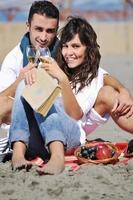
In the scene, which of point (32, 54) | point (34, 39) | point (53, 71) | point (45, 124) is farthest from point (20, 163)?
point (34, 39)

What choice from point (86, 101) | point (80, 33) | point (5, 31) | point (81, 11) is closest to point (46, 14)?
point (80, 33)

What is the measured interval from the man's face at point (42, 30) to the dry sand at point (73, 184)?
1281mm

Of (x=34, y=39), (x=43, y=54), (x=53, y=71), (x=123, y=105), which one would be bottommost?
(x=123, y=105)

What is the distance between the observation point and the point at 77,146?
4.37 metres

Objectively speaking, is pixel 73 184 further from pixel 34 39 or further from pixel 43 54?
pixel 34 39

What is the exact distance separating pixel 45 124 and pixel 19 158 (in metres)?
0.31

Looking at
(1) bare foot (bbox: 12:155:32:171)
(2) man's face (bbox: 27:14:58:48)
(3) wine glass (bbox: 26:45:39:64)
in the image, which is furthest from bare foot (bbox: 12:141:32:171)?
(2) man's face (bbox: 27:14:58:48)

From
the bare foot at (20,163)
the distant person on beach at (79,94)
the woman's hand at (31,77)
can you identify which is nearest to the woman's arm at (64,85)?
the distant person on beach at (79,94)

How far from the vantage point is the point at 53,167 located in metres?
3.73

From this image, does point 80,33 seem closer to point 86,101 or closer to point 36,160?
point 86,101

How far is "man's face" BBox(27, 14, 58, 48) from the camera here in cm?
487

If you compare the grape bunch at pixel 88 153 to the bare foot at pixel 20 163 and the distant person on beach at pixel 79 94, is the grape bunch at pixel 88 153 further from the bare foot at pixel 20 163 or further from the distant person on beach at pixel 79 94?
the bare foot at pixel 20 163

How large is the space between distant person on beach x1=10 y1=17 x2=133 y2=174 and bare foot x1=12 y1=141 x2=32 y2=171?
3cm

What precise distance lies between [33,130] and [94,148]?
19.3 inches
